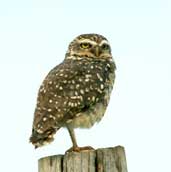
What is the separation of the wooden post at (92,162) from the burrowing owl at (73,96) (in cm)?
158

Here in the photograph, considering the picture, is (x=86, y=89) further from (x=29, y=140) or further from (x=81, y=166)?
(x=81, y=166)

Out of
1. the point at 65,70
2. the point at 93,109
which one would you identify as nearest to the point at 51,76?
the point at 65,70

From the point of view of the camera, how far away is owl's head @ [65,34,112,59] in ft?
30.7

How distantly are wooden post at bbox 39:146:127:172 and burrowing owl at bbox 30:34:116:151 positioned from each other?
158cm

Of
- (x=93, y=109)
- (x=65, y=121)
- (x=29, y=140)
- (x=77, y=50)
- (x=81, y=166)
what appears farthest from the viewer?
(x=77, y=50)

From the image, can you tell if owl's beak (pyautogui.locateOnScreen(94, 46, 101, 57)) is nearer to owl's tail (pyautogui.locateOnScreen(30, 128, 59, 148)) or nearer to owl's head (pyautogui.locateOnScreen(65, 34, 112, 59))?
owl's head (pyautogui.locateOnScreen(65, 34, 112, 59))

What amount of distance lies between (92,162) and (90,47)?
4394 millimetres

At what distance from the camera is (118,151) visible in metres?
5.30

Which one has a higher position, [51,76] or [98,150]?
[51,76]

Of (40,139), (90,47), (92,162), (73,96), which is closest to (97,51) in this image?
(90,47)

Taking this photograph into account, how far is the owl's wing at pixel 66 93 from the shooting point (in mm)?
7259

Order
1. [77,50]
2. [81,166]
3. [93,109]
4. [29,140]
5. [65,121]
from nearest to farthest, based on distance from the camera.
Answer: [81,166], [29,140], [65,121], [93,109], [77,50]

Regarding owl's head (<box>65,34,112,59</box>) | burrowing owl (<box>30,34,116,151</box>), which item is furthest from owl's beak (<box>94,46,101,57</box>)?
burrowing owl (<box>30,34,116,151</box>)

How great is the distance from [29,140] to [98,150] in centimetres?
183
